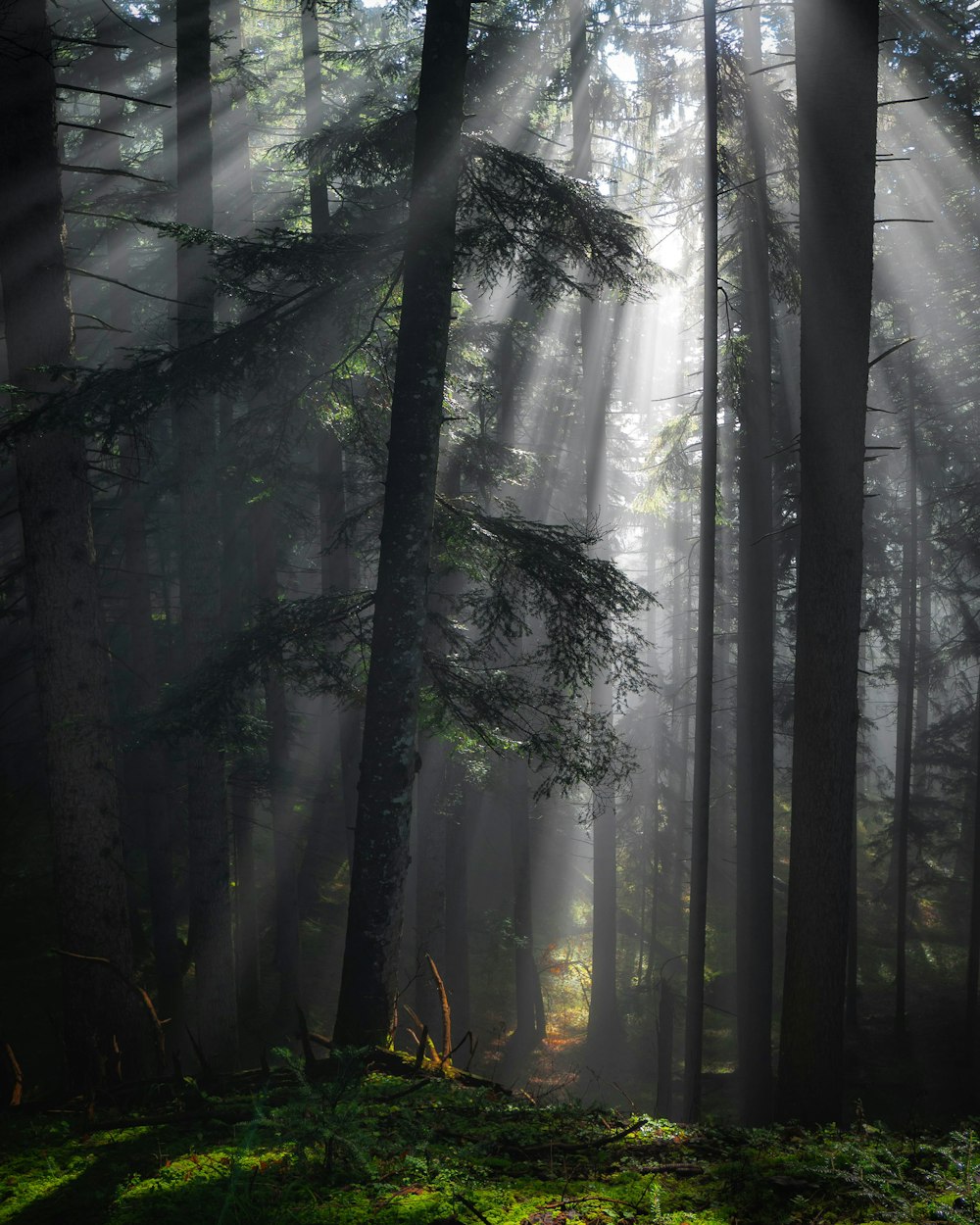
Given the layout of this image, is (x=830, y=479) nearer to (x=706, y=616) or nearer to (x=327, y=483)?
(x=706, y=616)

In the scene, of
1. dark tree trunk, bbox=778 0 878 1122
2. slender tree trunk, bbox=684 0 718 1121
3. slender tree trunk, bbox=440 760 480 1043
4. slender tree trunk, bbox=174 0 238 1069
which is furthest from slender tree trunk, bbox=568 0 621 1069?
dark tree trunk, bbox=778 0 878 1122

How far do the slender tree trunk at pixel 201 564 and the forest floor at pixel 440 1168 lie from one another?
5917mm

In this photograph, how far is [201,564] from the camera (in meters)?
10.3

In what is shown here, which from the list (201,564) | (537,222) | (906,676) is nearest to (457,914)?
(201,564)

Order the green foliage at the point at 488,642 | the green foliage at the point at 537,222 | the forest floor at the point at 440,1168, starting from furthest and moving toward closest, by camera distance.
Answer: the green foliage at the point at 488,642
the green foliage at the point at 537,222
the forest floor at the point at 440,1168

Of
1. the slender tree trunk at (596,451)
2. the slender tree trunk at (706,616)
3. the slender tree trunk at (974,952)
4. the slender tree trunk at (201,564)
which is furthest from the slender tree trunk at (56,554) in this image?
the slender tree trunk at (974,952)

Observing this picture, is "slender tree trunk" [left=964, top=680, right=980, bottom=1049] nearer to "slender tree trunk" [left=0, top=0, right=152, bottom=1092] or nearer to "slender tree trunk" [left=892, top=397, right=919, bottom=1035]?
"slender tree trunk" [left=892, top=397, right=919, bottom=1035]

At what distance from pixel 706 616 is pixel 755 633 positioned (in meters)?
2.99

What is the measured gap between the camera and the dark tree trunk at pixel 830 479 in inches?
264

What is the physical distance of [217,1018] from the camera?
35.4 feet

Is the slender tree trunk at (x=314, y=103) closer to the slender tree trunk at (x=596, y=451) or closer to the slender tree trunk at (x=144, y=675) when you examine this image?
the slender tree trunk at (x=144, y=675)

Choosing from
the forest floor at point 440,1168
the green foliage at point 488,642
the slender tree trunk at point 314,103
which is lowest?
the forest floor at point 440,1168

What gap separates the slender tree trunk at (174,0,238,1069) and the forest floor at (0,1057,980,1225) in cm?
592

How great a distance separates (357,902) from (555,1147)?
2.96 m
